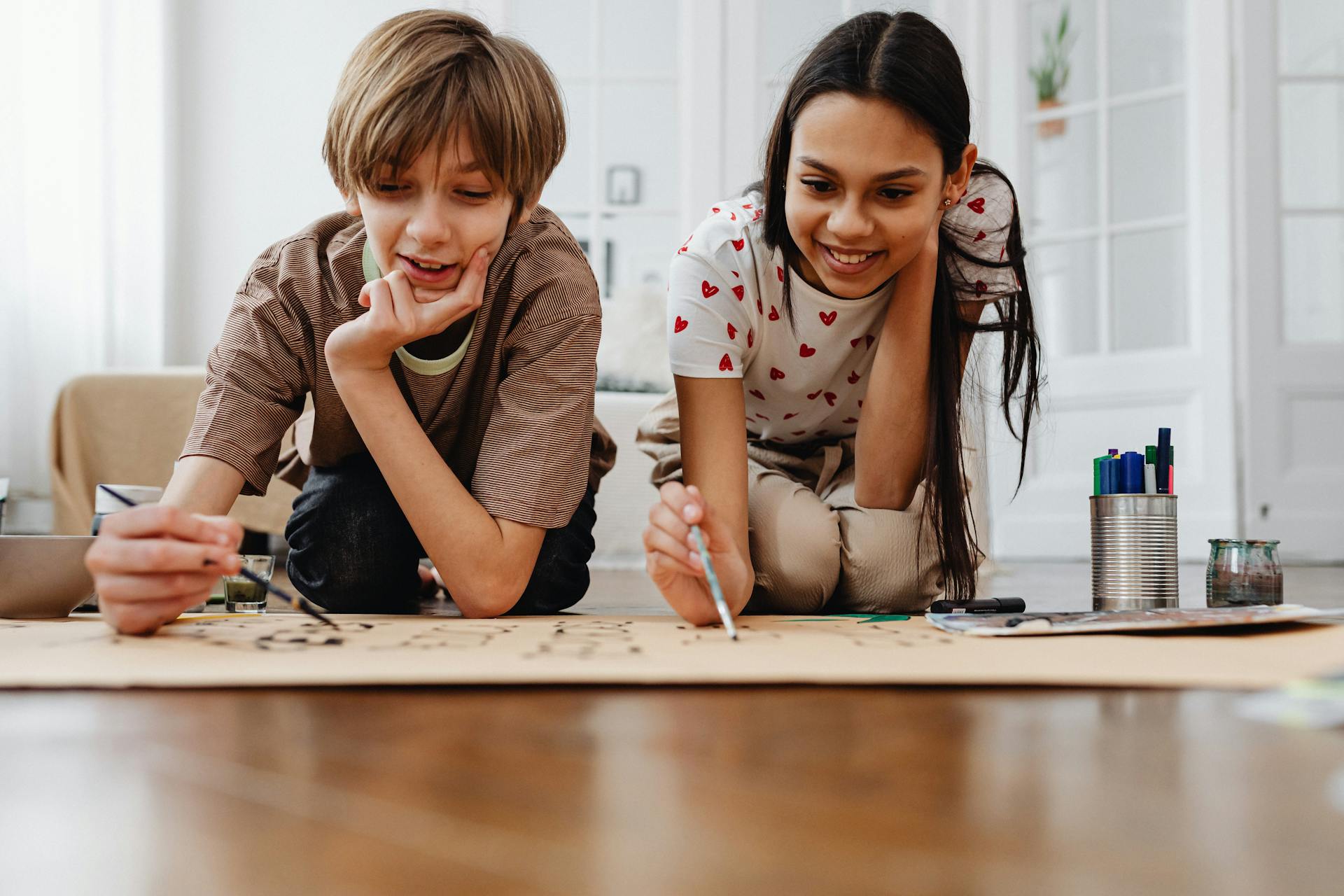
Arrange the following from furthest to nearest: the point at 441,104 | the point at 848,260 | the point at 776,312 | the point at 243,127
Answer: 1. the point at 243,127
2. the point at 776,312
3. the point at 848,260
4. the point at 441,104

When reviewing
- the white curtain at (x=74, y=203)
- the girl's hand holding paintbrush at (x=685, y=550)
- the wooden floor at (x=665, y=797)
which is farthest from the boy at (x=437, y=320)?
the white curtain at (x=74, y=203)

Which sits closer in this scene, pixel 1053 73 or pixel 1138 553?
pixel 1138 553

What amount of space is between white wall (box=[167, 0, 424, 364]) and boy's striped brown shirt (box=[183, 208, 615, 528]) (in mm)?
3392

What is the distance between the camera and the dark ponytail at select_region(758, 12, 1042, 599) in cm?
102

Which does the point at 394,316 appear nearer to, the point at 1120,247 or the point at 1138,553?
the point at 1138,553

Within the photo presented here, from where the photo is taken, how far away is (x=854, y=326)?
4.03 feet

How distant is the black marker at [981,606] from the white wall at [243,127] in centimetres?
384

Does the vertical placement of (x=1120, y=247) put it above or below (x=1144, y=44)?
below

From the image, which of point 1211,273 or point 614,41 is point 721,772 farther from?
point 614,41

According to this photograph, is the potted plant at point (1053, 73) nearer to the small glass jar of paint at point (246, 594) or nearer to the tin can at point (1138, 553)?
the tin can at point (1138, 553)

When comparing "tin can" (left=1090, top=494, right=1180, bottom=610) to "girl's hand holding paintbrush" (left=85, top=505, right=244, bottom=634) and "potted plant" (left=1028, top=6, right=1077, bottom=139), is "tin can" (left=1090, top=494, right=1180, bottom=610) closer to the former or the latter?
"girl's hand holding paintbrush" (left=85, top=505, right=244, bottom=634)

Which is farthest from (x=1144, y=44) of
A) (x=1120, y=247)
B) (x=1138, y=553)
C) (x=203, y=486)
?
(x=203, y=486)

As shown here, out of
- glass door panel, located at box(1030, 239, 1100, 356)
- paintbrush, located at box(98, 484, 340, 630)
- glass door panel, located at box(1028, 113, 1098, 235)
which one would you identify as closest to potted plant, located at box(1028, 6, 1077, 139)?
glass door panel, located at box(1028, 113, 1098, 235)

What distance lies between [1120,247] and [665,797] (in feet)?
12.0
